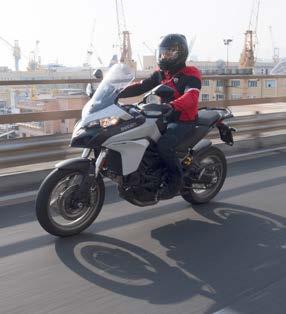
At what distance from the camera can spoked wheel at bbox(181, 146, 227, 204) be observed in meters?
5.74

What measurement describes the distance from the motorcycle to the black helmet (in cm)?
39

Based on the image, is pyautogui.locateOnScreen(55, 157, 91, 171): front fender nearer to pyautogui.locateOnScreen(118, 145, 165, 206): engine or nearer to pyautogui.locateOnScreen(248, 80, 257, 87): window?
pyautogui.locateOnScreen(118, 145, 165, 206): engine

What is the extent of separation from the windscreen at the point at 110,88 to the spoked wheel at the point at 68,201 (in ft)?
1.91

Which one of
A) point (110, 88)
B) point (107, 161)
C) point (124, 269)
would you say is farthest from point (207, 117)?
point (124, 269)

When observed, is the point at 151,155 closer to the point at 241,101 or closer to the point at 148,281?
the point at 148,281

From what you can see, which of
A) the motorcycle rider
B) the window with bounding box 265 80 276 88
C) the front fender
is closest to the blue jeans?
the motorcycle rider

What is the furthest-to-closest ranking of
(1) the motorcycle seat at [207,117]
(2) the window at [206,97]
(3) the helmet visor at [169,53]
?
1. (2) the window at [206,97]
2. (1) the motorcycle seat at [207,117]
3. (3) the helmet visor at [169,53]

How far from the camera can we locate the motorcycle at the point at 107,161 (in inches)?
179

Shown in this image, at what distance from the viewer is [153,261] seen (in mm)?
4285

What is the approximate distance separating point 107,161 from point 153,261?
3.21ft

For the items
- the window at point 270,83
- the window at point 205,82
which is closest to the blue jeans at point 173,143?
the window at point 205,82

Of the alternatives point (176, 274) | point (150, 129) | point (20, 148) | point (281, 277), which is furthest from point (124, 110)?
point (20, 148)

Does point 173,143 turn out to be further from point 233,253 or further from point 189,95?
point 233,253

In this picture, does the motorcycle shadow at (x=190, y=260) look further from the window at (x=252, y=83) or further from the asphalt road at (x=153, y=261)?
the window at (x=252, y=83)
